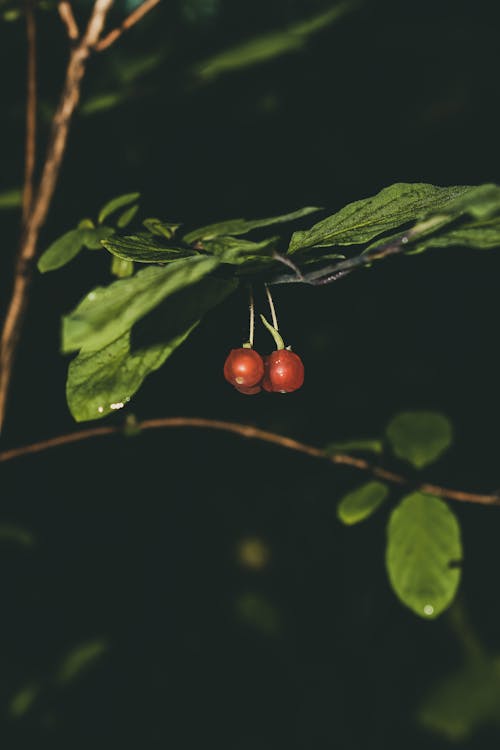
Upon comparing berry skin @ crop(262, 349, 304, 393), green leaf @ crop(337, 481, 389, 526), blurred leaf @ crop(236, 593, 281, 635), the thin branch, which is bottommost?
blurred leaf @ crop(236, 593, 281, 635)

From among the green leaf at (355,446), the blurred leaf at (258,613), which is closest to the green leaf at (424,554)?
the green leaf at (355,446)

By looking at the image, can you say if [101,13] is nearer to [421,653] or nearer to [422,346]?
[422,346]

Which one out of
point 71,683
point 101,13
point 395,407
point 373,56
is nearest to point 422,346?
point 395,407

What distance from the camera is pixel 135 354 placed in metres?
0.74

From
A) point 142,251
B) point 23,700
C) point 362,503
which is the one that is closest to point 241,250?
point 142,251

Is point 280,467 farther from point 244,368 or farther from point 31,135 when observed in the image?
point 31,135

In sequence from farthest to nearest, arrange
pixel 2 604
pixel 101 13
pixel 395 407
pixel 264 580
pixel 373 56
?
1. pixel 264 580
2. pixel 395 407
3. pixel 373 56
4. pixel 2 604
5. pixel 101 13

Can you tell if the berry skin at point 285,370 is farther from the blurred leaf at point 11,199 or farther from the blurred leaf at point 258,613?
the blurred leaf at point 258,613

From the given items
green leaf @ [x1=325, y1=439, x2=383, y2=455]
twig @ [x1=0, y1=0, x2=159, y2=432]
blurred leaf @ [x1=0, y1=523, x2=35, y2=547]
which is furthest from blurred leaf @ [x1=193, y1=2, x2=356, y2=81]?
blurred leaf @ [x1=0, y1=523, x2=35, y2=547]

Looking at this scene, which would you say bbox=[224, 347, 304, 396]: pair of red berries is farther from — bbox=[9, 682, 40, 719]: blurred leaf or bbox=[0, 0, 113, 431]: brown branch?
bbox=[9, 682, 40, 719]: blurred leaf

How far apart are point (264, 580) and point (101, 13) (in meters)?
2.31

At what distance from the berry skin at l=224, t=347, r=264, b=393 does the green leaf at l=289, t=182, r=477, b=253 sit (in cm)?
32

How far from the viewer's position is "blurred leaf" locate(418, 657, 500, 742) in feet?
8.39

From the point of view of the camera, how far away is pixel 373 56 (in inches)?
93.5
